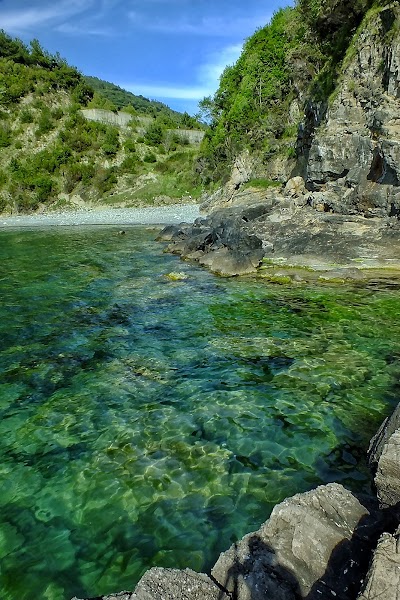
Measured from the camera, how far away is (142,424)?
7133 mm

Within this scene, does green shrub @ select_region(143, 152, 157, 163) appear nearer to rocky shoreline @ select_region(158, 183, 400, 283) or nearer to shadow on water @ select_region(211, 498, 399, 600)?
rocky shoreline @ select_region(158, 183, 400, 283)

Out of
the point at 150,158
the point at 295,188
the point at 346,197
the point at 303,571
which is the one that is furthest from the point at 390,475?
the point at 150,158

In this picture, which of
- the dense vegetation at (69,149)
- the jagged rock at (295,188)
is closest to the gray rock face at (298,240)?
the jagged rock at (295,188)

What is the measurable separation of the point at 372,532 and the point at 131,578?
2520 millimetres

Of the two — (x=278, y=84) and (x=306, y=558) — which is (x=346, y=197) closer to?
(x=306, y=558)

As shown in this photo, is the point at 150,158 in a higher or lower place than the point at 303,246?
higher

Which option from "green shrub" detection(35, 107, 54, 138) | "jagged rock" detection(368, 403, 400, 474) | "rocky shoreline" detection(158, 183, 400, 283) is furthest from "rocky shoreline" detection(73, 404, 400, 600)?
"green shrub" detection(35, 107, 54, 138)

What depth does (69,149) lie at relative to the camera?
8306 cm

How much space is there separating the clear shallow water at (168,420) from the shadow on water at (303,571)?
1.06 metres

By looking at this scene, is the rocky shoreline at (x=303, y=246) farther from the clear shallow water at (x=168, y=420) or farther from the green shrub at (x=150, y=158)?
the green shrub at (x=150, y=158)

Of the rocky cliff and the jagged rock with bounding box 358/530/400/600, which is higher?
the rocky cliff

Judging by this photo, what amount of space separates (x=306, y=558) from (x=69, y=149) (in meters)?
90.1

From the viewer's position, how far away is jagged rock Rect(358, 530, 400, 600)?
2637 mm

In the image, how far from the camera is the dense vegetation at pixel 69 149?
7369 centimetres
